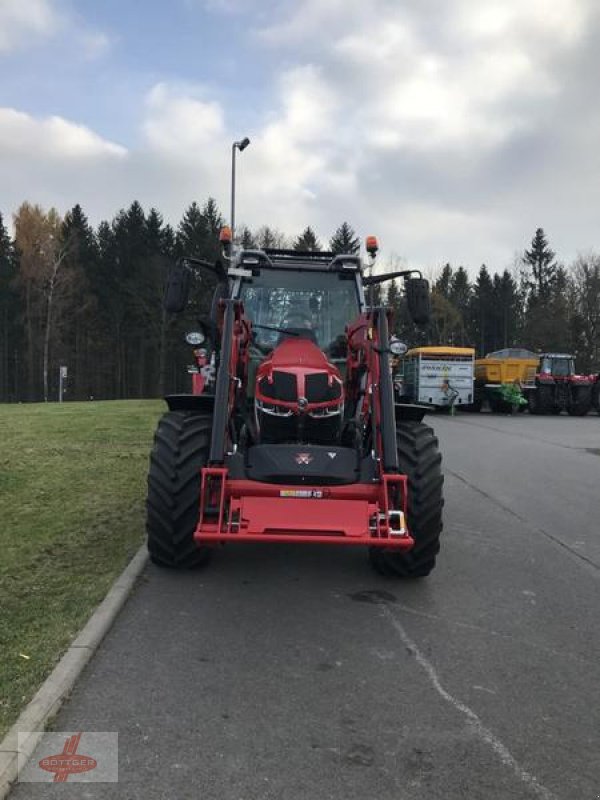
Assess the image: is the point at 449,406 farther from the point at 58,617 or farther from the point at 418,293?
the point at 58,617

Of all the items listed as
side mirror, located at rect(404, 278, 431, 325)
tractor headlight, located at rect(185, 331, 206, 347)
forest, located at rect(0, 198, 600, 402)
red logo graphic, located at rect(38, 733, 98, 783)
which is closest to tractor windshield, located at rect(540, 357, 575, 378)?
forest, located at rect(0, 198, 600, 402)

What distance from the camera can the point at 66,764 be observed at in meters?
2.98

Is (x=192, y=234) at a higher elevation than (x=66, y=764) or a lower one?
higher

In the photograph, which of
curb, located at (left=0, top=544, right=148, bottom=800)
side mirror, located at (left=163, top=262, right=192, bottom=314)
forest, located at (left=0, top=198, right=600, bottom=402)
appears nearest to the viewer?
curb, located at (left=0, top=544, right=148, bottom=800)

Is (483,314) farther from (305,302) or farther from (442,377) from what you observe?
(305,302)

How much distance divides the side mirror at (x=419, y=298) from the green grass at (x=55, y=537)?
323 cm

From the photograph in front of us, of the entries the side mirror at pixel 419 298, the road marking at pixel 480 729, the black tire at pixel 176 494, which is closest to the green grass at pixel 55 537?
the black tire at pixel 176 494

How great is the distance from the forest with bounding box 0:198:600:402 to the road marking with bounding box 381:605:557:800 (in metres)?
43.0

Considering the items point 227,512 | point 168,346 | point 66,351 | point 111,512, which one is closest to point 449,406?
point 111,512

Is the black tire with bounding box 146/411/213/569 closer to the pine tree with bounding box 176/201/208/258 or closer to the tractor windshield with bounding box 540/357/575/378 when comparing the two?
the tractor windshield with bounding box 540/357/575/378

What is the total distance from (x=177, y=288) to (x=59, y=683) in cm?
333

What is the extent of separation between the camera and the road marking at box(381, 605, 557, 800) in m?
2.95

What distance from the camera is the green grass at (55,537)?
4020mm

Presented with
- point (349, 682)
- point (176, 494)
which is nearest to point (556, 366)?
point (176, 494)
